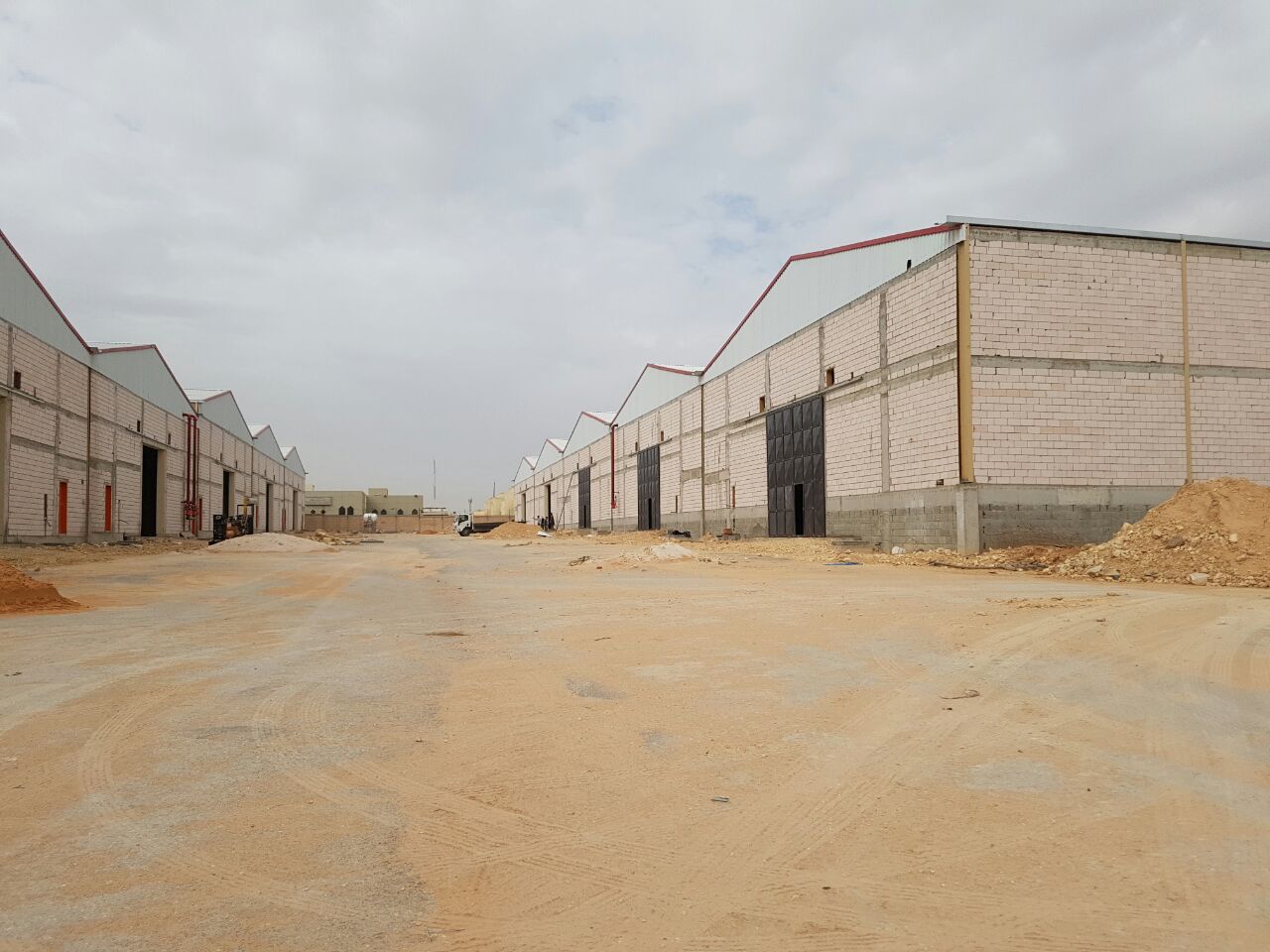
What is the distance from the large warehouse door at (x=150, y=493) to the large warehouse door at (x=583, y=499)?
2920cm

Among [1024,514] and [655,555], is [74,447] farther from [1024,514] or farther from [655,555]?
[1024,514]

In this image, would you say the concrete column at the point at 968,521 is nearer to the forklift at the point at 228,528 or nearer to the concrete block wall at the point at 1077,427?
the concrete block wall at the point at 1077,427

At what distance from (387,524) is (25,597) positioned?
3396 inches

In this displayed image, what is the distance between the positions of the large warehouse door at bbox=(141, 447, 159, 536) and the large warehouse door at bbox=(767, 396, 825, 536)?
31.5m

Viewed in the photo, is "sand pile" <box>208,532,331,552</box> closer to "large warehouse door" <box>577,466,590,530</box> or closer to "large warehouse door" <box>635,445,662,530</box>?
"large warehouse door" <box>635,445,662,530</box>

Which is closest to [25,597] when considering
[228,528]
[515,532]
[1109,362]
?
[1109,362]

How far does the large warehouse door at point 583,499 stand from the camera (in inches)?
2371

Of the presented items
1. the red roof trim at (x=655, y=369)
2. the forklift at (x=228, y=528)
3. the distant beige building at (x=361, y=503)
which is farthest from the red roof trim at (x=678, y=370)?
the distant beige building at (x=361, y=503)

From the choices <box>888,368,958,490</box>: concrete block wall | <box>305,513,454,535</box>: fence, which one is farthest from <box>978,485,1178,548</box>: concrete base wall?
<box>305,513,454,535</box>: fence

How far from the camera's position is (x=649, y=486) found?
45719mm

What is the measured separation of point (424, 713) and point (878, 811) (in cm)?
284

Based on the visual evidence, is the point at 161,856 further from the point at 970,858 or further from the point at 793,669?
the point at 793,669

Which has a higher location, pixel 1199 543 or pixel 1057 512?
pixel 1057 512

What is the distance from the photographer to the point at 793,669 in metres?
6.02
